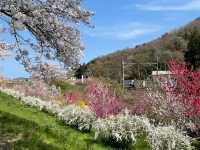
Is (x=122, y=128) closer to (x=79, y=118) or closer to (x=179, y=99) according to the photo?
(x=179, y=99)

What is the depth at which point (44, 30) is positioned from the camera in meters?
12.5

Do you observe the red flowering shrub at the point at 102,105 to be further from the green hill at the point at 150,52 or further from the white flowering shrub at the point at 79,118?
the green hill at the point at 150,52

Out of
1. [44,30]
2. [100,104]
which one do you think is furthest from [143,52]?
[44,30]

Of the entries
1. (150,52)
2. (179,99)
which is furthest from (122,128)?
(150,52)

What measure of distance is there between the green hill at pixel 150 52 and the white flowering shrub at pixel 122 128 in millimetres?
77182

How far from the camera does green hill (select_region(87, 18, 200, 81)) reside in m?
103

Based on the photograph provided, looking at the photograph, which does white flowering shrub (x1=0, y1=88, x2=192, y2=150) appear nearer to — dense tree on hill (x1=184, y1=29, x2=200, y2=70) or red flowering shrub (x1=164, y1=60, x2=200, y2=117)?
red flowering shrub (x1=164, y1=60, x2=200, y2=117)

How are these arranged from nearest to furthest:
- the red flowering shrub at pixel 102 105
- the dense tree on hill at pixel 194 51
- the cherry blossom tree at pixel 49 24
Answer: the cherry blossom tree at pixel 49 24
the red flowering shrub at pixel 102 105
the dense tree on hill at pixel 194 51

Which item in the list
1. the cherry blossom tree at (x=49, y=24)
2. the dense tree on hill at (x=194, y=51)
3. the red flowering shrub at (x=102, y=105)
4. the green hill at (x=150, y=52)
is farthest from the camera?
the green hill at (x=150, y=52)

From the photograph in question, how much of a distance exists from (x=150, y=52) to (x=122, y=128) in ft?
352

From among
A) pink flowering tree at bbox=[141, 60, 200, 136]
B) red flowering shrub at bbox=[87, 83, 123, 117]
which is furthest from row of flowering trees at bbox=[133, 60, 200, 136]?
red flowering shrub at bbox=[87, 83, 123, 117]

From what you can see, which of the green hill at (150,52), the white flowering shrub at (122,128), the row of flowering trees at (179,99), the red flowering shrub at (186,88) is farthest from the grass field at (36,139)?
the green hill at (150,52)

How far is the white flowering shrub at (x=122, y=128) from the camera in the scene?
593 inches

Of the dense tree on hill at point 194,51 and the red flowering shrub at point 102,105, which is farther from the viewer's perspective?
the dense tree on hill at point 194,51
